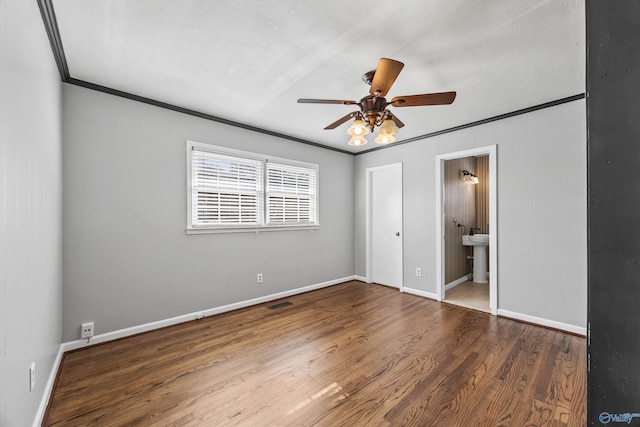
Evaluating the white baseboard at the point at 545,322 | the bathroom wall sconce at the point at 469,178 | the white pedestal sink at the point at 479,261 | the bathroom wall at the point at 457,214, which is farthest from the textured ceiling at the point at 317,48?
the white pedestal sink at the point at 479,261

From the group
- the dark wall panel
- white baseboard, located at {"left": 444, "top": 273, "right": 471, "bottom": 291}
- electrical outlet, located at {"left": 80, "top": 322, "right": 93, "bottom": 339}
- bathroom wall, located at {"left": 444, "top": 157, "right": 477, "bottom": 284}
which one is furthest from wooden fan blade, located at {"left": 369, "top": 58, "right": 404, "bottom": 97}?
white baseboard, located at {"left": 444, "top": 273, "right": 471, "bottom": 291}

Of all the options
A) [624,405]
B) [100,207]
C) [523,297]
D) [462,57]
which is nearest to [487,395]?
[624,405]

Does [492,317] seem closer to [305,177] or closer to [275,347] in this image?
[275,347]

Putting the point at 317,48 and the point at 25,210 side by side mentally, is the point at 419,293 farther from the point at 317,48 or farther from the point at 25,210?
the point at 25,210

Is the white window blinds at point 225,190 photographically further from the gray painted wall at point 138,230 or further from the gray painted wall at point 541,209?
the gray painted wall at point 541,209

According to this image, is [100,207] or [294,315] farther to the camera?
[294,315]

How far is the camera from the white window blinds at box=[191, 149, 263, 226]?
3.29 m

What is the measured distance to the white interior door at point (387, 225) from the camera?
4559 mm

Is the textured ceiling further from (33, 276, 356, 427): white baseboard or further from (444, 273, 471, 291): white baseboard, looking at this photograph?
(444, 273, 471, 291): white baseboard

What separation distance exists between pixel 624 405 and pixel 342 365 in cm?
193

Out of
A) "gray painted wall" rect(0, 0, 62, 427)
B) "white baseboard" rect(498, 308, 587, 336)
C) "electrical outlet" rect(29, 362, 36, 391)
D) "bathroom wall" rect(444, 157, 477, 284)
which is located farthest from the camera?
"bathroom wall" rect(444, 157, 477, 284)

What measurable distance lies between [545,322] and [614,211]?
3.31 m

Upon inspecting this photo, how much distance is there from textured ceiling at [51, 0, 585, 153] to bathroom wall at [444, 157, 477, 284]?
1739 millimetres

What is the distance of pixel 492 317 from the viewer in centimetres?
331
